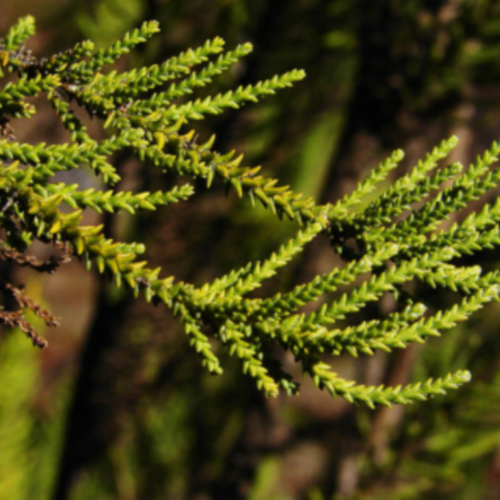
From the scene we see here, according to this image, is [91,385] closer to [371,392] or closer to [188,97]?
[188,97]

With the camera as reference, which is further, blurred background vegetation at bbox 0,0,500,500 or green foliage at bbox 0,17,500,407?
blurred background vegetation at bbox 0,0,500,500

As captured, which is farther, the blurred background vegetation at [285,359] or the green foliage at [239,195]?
the blurred background vegetation at [285,359]

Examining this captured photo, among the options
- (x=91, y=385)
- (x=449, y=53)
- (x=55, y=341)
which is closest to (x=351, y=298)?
(x=449, y=53)

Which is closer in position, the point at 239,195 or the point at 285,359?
the point at 239,195

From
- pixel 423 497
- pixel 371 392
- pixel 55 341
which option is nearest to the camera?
pixel 371 392
